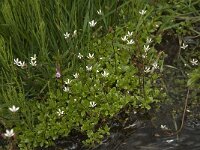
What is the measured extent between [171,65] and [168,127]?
90 cm

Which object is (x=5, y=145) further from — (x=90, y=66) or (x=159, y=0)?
(x=159, y=0)

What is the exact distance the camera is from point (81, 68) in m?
4.62

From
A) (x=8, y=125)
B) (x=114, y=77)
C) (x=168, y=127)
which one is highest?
(x=114, y=77)

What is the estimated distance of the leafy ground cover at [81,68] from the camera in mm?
4320

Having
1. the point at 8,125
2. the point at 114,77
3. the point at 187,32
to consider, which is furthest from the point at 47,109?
the point at 187,32

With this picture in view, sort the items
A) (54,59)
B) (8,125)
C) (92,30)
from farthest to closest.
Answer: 1. (92,30)
2. (54,59)
3. (8,125)

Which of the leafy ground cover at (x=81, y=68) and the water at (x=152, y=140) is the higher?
the leafy ground cover at (x=81, y=68)

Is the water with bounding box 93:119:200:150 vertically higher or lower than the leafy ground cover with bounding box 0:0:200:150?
lower

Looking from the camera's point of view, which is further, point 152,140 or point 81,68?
point 81,68

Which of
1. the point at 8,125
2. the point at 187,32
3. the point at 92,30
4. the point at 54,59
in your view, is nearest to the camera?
the point at 8,125

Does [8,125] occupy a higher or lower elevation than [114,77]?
lower

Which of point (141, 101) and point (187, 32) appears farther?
point (187, 32)

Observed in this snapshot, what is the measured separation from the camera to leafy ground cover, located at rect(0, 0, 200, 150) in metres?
4.32

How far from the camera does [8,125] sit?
4.33 meters
